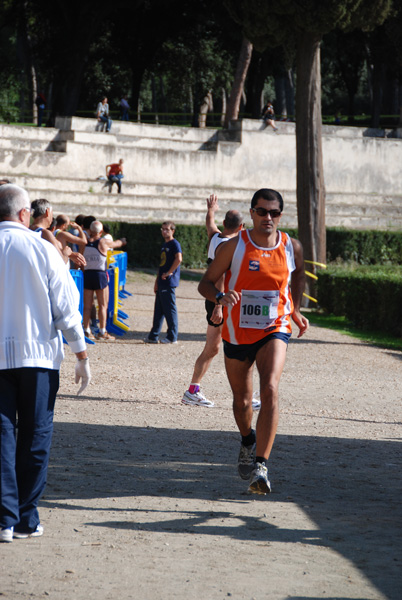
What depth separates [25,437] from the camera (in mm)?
4980

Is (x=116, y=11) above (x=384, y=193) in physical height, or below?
above

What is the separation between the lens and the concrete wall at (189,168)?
115 ft

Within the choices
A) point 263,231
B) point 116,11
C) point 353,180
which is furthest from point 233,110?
point 263,231

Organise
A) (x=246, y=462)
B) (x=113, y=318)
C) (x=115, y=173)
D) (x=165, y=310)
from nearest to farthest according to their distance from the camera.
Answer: (x=246, y=462) < (x=165, y=310) < (x=113, y=318) < (x=115, y=173)

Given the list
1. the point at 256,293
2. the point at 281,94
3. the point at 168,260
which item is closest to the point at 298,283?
the point at 256,293

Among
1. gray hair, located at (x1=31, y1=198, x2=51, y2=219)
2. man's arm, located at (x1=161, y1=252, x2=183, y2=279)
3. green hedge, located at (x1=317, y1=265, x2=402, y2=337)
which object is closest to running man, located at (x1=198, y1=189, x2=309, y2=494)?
gray hair, located at (x1=31, y1=198, x2=51, y2=219)

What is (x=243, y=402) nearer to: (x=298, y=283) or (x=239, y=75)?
(x=298, y=283)

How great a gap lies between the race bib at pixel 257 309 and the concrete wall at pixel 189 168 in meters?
27.2

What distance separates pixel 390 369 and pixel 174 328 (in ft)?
11.4

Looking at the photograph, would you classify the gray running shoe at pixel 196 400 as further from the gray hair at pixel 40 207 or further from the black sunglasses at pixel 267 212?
the black sunglasses at pixel 267 212

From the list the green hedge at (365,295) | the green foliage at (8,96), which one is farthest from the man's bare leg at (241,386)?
the green foliage at (8,96)

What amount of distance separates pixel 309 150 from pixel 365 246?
1395cm

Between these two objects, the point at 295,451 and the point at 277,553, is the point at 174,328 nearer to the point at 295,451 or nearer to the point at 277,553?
the point at 295,451

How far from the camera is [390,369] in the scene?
44.0ft
